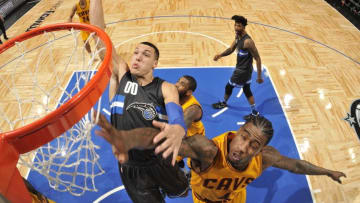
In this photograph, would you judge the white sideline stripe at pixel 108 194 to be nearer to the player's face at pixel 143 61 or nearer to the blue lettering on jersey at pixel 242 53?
the player's face at pixel 143 61

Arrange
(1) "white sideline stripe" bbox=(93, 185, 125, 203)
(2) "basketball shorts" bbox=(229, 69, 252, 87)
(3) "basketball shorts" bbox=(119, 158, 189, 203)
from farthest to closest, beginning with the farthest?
(2) "basketball shorts" bbox=(229, 69, 252, 87) < (1) "white sideline stripe" bbox=(93, 185, 125, 203) < (3) "basketball shorts" bbox=(119, 158, 189, 203)

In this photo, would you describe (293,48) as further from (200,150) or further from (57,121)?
(57,121)

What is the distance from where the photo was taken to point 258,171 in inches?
86.8

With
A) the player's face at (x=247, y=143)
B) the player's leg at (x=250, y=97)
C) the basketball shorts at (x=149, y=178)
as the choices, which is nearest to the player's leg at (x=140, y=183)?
the basketball shorts at (x=149, y=178)

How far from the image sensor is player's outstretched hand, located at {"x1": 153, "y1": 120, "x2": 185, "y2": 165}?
1.48 metres

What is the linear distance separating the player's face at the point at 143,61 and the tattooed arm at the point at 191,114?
0.73m

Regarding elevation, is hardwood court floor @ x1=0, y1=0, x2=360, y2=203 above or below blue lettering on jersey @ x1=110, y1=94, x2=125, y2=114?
below

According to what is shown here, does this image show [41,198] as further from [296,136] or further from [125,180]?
[296,136]

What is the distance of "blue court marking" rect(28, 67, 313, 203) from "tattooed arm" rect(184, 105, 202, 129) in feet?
3.84

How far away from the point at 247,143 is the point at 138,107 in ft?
3.39

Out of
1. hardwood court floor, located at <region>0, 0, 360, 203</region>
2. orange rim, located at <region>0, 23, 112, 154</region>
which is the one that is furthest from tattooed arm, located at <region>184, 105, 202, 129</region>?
hardwood court floor, located at <region>0, 0, 360, 203</region>

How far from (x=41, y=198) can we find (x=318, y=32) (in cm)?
802

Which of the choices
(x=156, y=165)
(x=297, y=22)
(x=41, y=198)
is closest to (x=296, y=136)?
(x=156, y=165)

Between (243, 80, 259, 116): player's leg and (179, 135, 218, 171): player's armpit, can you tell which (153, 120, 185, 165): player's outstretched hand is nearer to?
(179, 135, 218, 171): player's armpit
